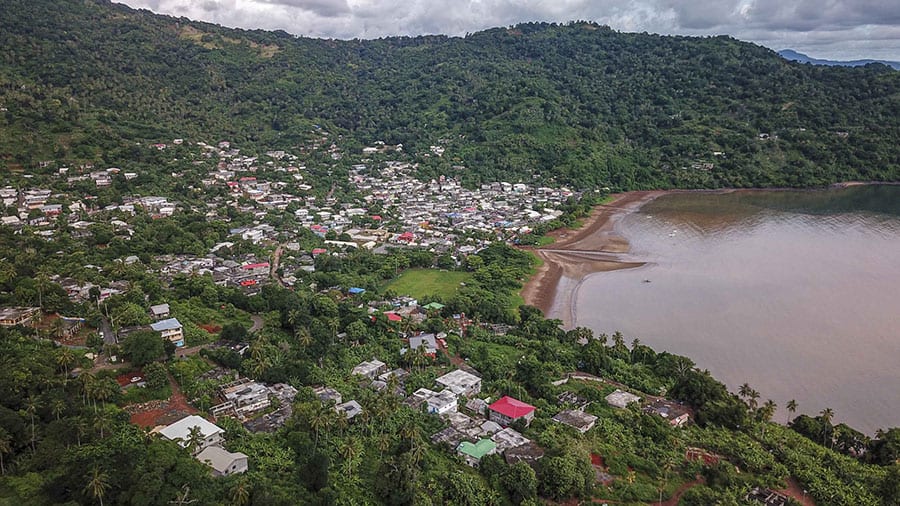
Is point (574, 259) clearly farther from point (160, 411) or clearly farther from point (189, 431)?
point (189, 431)

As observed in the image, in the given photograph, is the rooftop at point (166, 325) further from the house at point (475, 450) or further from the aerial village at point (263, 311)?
the house at point (475, 450)

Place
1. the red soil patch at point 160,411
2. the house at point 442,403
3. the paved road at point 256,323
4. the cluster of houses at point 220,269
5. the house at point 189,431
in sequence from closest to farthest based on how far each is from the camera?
the house at point 189,431, the red soil patch at point 160,411, the house at point 442,403, the paved road at point 256,323, the cluster of houses at point 220,269

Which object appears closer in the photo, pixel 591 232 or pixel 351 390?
pixel 351 390

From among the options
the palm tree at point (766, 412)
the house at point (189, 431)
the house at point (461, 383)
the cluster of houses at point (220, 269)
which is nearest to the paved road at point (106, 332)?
the cluster of houses at point (220, 269)

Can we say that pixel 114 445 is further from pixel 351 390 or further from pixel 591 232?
pixel 591 232

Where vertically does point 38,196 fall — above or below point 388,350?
above

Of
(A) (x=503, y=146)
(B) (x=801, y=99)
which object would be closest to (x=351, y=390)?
(A) (x=503, y=146)
